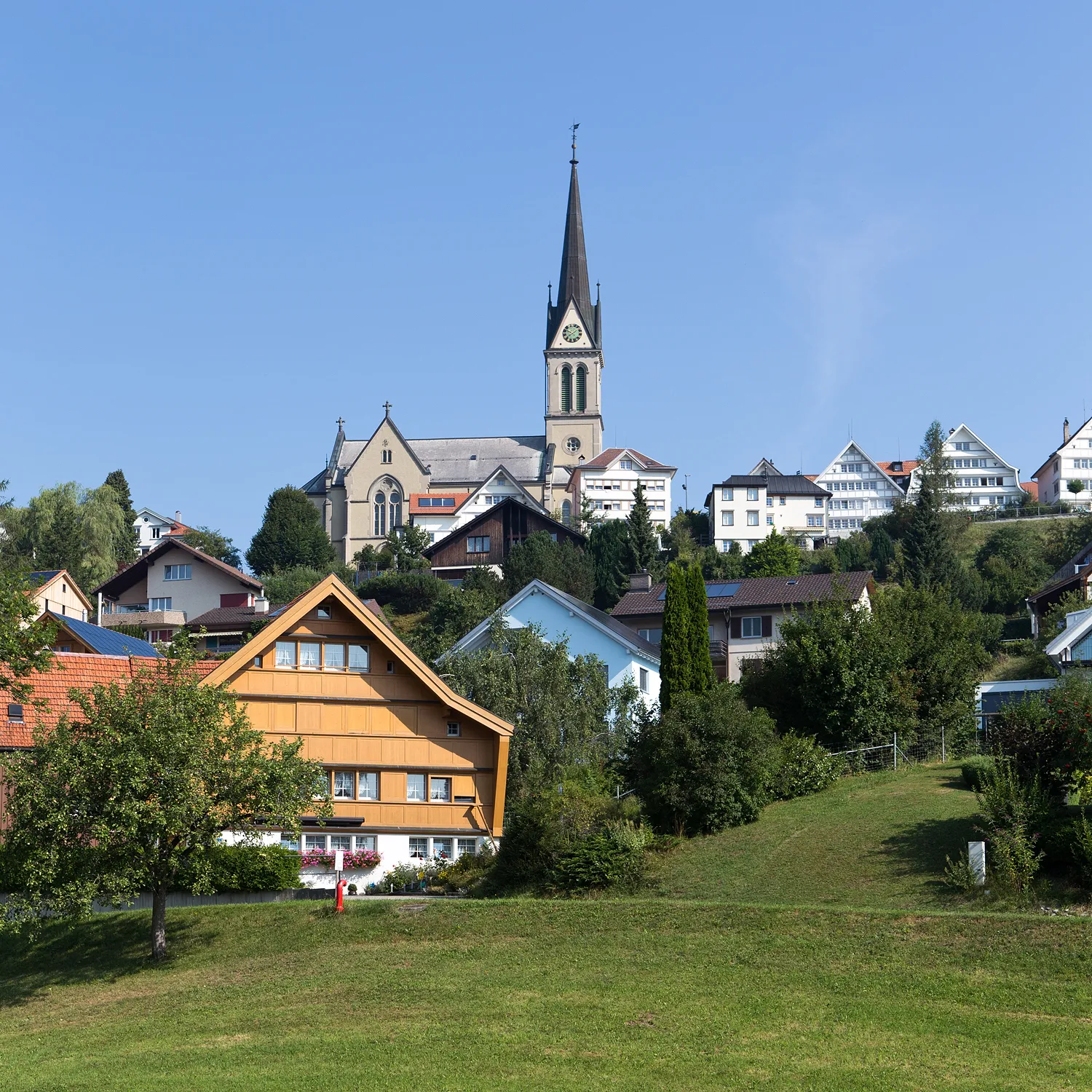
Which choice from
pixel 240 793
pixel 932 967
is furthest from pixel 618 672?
pixel 932 967

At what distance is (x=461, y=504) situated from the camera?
13350 centimetres

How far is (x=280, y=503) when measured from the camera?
121 metres

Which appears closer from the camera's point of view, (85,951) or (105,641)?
(85,951)

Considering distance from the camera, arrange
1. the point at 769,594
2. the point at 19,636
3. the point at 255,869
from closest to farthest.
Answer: the point at 19,636
the point at 255,869
the point at 769,594

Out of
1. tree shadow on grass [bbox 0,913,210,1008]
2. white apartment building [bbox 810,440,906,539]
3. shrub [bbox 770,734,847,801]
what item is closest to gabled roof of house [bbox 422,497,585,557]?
white apartment building [bbox 810,440,906,539]

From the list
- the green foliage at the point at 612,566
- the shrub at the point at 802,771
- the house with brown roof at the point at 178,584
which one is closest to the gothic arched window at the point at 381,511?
the green foliage at the point at 612,566

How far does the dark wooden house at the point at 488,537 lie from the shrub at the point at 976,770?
74.3m

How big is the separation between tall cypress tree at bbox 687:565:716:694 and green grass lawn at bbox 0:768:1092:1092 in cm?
1333

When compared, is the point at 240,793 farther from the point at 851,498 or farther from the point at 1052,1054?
the point at 851,498

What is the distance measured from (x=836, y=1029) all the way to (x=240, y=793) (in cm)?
1252

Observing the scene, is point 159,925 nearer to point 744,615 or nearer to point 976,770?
point 976,770

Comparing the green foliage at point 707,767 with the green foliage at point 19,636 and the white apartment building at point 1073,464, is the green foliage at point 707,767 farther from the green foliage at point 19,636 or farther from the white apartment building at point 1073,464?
the white apartment building at point 1073,464

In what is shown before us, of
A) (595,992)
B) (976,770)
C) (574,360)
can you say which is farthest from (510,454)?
(595,992)

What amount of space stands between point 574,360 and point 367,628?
122 m
